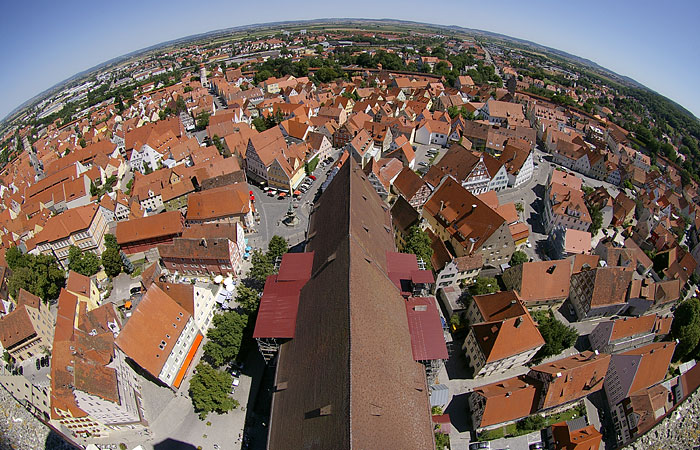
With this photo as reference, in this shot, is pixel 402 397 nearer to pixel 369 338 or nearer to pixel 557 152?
pixel 369 338

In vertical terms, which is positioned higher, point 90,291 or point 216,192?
point 216,192

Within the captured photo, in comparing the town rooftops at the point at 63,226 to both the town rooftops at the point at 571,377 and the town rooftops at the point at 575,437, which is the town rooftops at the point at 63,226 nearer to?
the town rooftops at the point at 571,377

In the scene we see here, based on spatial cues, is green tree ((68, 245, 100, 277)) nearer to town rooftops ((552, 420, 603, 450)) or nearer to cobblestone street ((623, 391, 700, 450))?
cobblestone street ((623, 391, 700, 450))

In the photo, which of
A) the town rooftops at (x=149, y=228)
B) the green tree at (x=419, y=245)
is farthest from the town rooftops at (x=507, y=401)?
the town rooftops at (x=149, y=228)

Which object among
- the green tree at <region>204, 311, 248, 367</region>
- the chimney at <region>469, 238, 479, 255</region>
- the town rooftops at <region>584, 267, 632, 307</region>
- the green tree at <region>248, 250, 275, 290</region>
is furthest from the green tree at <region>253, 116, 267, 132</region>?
the town rooftops at <region>584, 267, 632, 307</region>

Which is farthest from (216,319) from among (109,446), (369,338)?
(369,338)

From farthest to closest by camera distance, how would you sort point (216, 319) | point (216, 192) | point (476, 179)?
point (476, 179), point (216, 192), point (216, 319)
